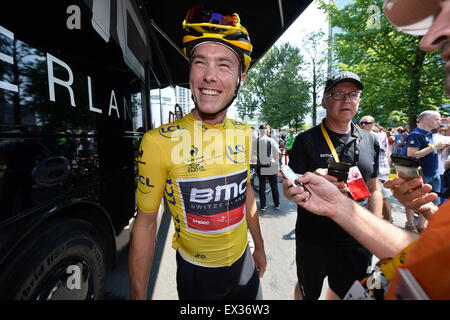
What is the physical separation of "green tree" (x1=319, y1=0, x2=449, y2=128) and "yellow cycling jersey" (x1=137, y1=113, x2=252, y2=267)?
946 centimetres

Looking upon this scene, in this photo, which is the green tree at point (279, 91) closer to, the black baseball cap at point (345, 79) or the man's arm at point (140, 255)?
the black baseball cap at point (345, 79)

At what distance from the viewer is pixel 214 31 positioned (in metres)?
1.56

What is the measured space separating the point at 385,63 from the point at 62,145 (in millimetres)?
12504

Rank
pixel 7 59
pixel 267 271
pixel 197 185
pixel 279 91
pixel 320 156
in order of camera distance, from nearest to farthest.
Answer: pixel 7 59, pixel 197 185, pixel 320 156, pixel 267 271, pixel 279 91

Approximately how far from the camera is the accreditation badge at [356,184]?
1.97 m

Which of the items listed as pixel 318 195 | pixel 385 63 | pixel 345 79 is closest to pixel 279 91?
pixel 385 63

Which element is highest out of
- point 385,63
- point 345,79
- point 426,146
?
point 385,63

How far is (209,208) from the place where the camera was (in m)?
1.51

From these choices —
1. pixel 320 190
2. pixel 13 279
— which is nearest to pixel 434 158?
pixel 320 190

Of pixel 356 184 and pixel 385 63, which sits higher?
pixel 385 63

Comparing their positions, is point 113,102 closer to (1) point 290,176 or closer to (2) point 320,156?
(1) point 290,176

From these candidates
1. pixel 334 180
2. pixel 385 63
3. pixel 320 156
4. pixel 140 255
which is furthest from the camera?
pixel 385 63

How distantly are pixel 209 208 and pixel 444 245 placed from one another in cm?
122
